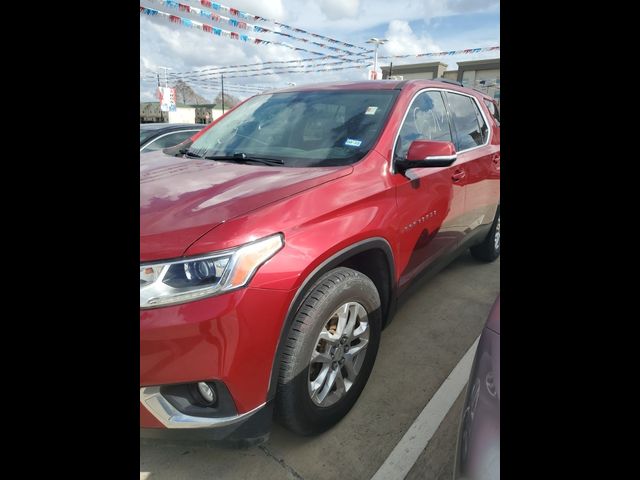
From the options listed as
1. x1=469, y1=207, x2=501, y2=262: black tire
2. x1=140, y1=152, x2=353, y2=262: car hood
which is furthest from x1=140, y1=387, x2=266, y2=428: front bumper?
x1=469, y1=207, x2=501, y2=262: black tire

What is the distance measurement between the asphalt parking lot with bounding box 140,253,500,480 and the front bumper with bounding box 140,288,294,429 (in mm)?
200

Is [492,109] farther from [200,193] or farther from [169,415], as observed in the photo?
[169,415]

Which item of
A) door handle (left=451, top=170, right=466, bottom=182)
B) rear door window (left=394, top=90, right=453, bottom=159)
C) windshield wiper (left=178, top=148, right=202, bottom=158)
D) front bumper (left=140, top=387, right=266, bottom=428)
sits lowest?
front bumper (left=140, top=387, right=266, bottom=428)

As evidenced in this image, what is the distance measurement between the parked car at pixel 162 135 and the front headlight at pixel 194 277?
12.2 ft

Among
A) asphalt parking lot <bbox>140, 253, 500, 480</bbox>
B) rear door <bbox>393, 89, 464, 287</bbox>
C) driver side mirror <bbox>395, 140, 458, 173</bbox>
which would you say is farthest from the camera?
rear door <bbox>393, 89, 464, 287</bbox>

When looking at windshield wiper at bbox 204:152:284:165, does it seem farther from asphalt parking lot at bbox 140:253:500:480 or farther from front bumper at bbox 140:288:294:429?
asphalt parking lot at bbox 140:253:500:480

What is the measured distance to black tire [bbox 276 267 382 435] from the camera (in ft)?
5.52

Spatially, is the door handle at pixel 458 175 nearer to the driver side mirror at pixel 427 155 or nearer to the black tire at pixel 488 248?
the driver side mirror at pixel 427 155

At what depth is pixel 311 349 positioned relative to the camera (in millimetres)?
1730

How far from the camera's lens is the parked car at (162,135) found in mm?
4880

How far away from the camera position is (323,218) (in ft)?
5.91

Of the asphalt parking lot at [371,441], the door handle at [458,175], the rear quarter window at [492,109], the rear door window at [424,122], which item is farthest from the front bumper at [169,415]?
the rear quarter window at [492,109]
